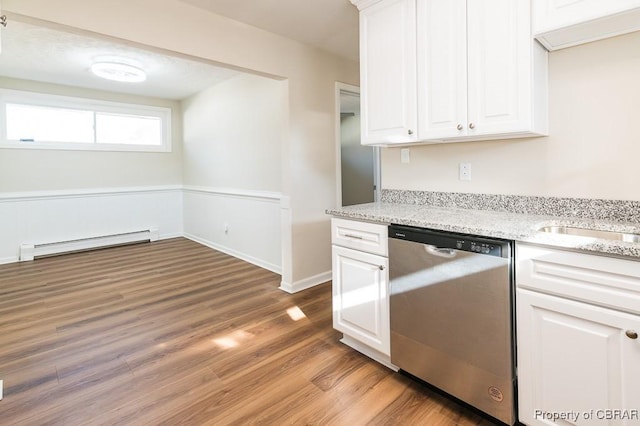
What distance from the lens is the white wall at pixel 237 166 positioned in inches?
153

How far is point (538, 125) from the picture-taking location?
5.52 feet

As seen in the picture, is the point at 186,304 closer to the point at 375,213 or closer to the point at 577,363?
the point at 375,213

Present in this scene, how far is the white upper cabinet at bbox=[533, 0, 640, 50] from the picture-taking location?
1355 mm

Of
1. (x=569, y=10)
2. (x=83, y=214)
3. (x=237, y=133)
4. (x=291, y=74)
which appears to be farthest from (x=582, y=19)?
(x=83, y=214)

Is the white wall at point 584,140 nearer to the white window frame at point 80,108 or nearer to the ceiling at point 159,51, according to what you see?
the ceiling at point 159,51

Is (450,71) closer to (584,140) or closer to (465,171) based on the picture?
(465,171)

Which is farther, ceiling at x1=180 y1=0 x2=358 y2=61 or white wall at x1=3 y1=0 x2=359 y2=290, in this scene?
ceiling at x1=180 y1=0 x2=358 y2=61

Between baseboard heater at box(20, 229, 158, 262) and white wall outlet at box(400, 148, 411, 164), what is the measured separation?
470 cm

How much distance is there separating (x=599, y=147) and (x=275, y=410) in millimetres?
2049

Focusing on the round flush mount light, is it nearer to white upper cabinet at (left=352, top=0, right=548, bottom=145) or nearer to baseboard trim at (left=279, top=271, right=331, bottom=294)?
white upper cabinet at (left=352, top=0, right=548, bottom=145)

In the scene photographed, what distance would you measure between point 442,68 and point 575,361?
1528 mm

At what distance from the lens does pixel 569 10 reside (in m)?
1.45

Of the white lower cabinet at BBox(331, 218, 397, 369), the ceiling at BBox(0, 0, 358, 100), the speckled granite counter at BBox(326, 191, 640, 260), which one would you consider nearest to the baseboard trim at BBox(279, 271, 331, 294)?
the white lower cabinet at BBox(331, 218, 397, 369)

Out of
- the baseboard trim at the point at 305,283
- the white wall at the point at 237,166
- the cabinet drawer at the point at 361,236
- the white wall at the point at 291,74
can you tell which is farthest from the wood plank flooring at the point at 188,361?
the white wall at the point at 237,166
